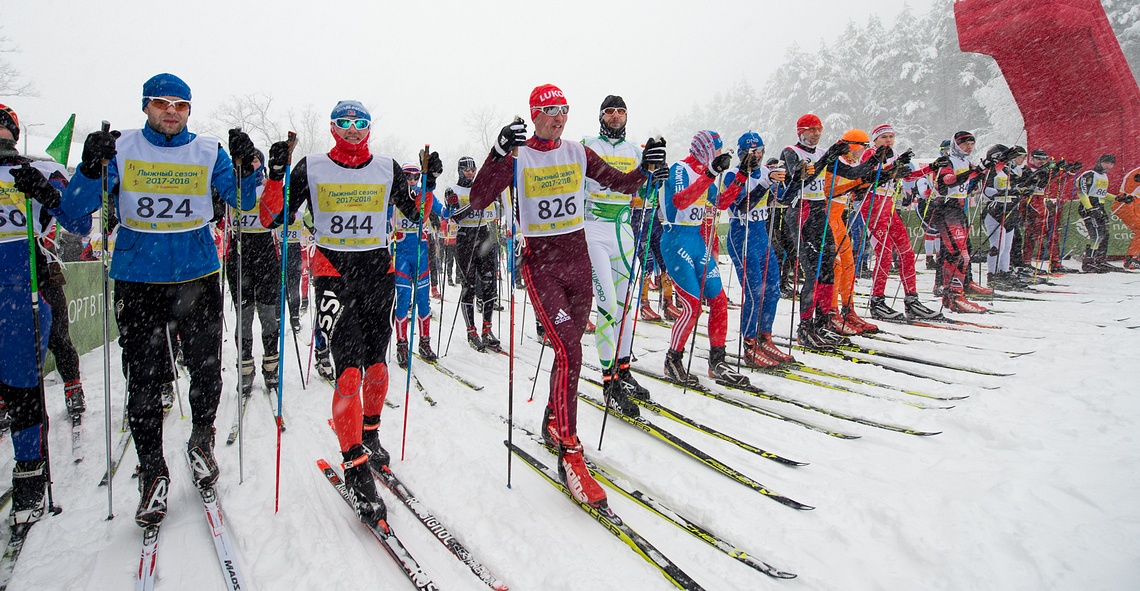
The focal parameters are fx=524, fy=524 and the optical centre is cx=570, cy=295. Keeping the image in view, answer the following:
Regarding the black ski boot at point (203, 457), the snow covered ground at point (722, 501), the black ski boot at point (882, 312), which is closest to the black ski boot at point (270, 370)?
the snow covered ground at point (722, 501)

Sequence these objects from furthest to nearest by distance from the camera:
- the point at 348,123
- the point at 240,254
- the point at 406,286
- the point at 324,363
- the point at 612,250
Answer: the point at 406,286
the point at 324,363
the point at 612,250
the point at 240,254
the point at 348,123

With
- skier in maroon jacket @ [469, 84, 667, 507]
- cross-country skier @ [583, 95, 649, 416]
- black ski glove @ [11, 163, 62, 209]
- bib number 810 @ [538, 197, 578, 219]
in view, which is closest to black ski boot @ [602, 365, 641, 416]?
cross-country skier @ [583, 95, 649, 416]

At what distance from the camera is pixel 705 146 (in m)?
5.00

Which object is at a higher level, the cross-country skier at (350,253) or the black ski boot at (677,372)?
the cross-country skier at (350,253)

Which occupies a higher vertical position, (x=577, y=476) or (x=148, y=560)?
(x=577, y=476)

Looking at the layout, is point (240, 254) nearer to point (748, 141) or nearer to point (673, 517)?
point (673, 517)

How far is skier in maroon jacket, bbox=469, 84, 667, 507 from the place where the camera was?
3234mm

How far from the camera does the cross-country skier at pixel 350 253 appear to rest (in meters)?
3.15

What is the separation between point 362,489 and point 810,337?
5217 mm

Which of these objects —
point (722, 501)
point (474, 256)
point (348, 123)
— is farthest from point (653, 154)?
point (474, 256)

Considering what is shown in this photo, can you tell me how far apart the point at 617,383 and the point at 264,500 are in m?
2.72

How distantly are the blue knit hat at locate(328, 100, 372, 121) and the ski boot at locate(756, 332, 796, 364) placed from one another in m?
4.42

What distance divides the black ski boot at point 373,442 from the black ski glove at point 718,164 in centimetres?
303

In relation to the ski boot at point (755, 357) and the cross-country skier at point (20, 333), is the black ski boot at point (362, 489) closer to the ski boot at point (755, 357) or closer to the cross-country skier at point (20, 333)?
the cross-country skier at point (20, 333)
